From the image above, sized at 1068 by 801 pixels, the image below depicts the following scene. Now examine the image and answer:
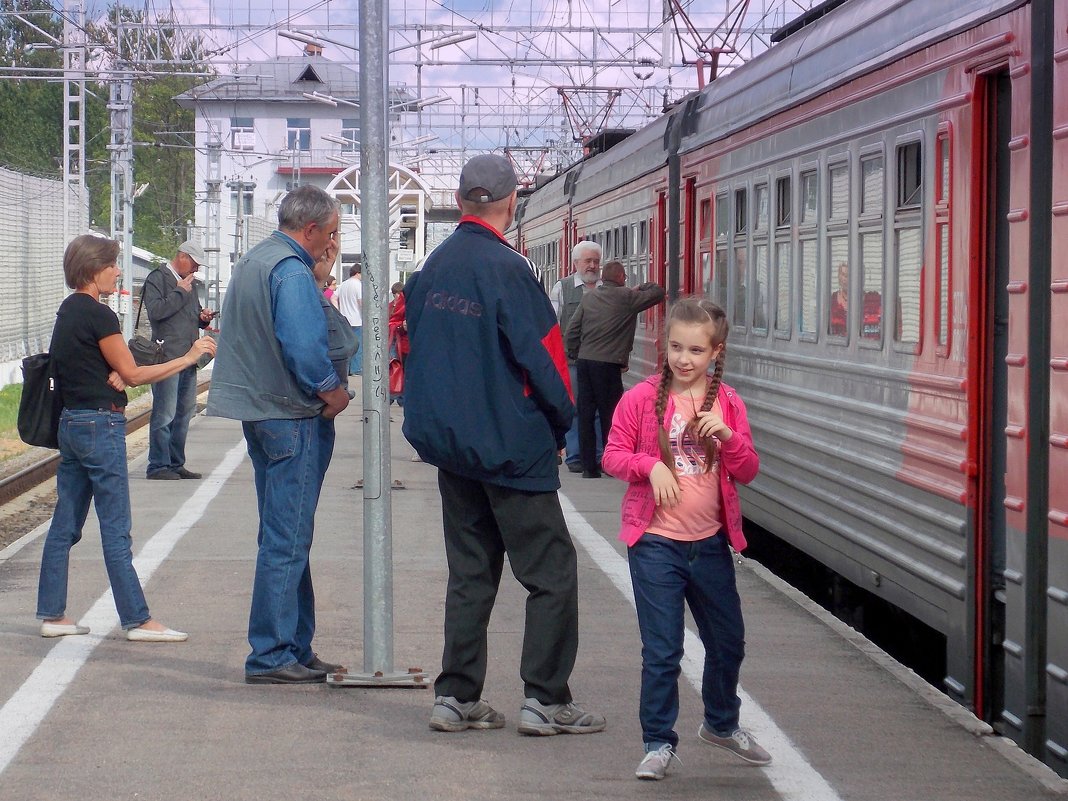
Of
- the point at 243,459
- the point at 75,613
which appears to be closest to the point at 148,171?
the point at 243,459

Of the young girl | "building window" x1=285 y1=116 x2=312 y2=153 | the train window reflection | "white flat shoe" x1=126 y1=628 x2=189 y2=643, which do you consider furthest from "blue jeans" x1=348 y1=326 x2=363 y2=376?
"building window" x1=285 y1=116 x2=312 y2=153

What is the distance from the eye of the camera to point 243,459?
626 inches

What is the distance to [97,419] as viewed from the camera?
7.25 metres

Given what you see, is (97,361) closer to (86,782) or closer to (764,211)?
(86,782)

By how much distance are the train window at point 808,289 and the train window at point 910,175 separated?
5.09 ft

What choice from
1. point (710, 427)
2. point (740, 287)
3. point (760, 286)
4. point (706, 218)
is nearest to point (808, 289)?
point (760, 286)

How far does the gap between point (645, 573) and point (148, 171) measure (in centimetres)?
10539

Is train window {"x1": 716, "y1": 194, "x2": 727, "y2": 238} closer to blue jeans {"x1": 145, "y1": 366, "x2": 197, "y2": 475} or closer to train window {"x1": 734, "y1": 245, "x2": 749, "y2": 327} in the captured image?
train window {"x1": 734, "y1": 245, "x2": 749, "y2": 327}

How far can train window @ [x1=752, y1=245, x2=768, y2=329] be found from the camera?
1020cm

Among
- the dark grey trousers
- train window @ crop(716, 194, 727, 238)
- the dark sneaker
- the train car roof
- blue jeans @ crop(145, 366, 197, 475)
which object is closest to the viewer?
the dark sneaker

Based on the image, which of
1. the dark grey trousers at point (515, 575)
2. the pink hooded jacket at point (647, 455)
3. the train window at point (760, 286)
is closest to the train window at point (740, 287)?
the train window at point (760, 286)

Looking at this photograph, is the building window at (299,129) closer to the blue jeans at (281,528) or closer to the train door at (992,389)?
the blue jeans at (281,528)

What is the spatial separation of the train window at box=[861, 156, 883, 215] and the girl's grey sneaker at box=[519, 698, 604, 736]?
299cm

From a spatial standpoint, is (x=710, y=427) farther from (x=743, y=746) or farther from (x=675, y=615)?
(x=743, y=746)
